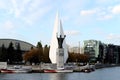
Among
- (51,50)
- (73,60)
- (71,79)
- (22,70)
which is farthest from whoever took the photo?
(73,60)

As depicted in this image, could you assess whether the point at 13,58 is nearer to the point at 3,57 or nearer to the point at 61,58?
the point at 3,57

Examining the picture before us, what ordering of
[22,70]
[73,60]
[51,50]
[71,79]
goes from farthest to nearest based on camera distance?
[73,60], [51,50], [22,70], [71,79]

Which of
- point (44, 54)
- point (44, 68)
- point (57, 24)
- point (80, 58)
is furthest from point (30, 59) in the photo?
point (80, 58)

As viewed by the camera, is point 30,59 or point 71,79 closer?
point 71,79

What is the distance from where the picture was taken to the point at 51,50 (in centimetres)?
10794

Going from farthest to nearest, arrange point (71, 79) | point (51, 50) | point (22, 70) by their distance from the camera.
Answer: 1. point (51, 50)
2. point (22, 70)
3. point (71, 79)

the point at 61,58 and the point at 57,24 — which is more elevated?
the point at 57,24

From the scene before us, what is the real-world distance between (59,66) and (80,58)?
50.9 meters

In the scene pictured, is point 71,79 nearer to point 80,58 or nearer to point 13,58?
point 13,58

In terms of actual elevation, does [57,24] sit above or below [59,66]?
above

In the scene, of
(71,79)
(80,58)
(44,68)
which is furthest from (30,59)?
(71,79)

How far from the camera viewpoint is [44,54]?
111 m

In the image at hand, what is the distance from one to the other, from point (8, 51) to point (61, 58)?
2932cm

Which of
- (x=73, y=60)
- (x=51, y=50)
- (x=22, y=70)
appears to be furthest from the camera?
(x=73, y=60)
